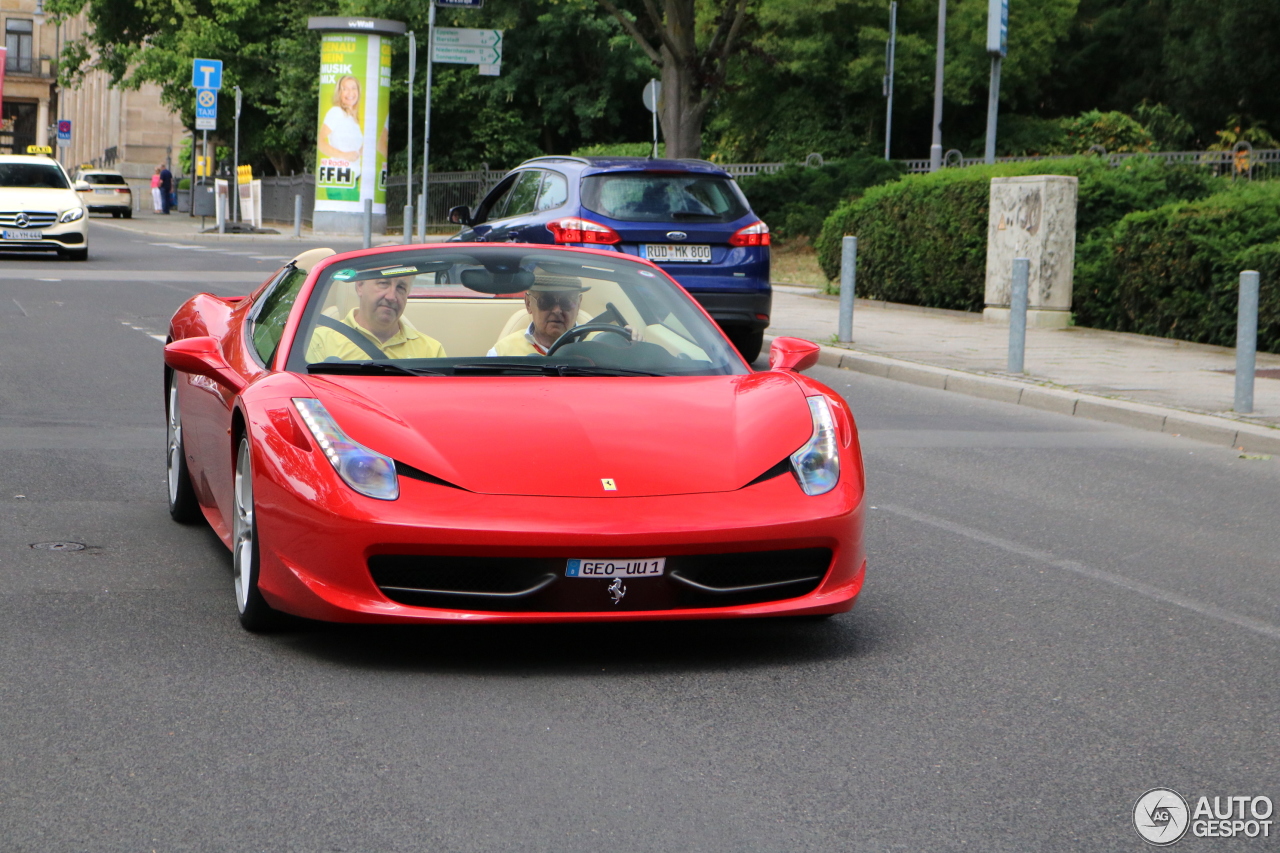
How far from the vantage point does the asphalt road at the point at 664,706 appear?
12.0 ft

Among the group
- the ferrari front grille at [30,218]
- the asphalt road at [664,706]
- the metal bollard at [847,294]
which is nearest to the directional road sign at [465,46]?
the ferrari front grille at [30,218]

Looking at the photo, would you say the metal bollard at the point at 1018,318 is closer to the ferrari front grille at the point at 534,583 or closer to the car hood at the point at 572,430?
the car hood at the point at 572,430

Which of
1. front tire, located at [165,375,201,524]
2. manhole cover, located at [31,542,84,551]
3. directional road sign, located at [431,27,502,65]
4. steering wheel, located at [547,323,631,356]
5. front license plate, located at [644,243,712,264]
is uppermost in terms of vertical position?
directional road sign, located at [431,27,502,65]

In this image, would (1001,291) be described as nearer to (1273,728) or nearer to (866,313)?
(866,313)

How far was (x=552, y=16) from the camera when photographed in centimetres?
5034

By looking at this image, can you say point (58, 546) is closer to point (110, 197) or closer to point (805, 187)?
point (805, 187)

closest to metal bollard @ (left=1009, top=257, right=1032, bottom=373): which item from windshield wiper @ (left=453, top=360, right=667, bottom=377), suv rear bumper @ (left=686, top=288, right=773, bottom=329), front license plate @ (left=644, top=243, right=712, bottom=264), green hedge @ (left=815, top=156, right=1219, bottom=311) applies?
suv rear bumper @ (left=686, top=288, right=773, bottom=329)

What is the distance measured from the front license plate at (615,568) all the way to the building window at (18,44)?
122613 millimetres

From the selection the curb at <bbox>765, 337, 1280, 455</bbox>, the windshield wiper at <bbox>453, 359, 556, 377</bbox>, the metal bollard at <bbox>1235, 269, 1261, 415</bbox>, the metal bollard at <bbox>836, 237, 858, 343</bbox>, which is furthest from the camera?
the metal bollard at <bbox>836, 237, 858, 343</bbox>

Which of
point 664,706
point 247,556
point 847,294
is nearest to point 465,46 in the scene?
point 847,294

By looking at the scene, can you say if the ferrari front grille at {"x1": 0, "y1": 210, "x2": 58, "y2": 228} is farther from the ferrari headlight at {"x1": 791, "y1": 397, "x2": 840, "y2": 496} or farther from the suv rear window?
the ferrari headlight at {"x1": 791, "y1": 397, "x2": 840, "y2": 496}

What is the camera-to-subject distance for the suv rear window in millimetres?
14133

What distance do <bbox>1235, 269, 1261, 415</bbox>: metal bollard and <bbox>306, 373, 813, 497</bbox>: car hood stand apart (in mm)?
6714

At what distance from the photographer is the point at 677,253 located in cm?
1409
